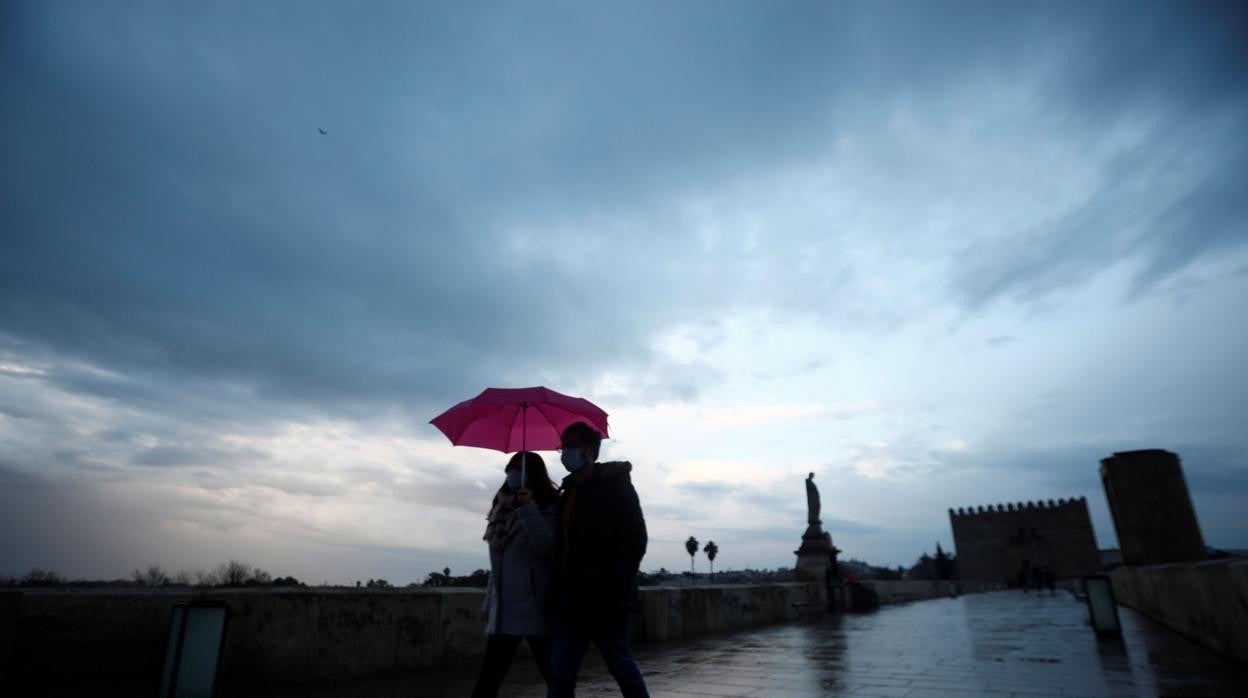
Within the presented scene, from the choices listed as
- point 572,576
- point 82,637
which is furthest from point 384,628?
point 572,576

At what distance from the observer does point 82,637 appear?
14.0 feet

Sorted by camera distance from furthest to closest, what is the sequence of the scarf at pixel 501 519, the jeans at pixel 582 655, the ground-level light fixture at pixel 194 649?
1. the ground-level light fixture at pixel 194 649
2. the scarf at pixel 501 519
3. the jeans at pixel 582 655

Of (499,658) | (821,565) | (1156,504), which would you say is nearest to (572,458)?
(499,658)

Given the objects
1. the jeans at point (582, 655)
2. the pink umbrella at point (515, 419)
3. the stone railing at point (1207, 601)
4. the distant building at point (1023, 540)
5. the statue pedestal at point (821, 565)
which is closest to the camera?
the jeans at point (582, 655)

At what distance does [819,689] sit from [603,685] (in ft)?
5.83

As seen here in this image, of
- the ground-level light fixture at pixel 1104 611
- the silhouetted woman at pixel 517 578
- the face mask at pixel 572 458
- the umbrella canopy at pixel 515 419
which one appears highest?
the umbrella canopy at pixel 515 419

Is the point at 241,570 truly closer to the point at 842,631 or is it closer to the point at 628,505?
the point at 628,505

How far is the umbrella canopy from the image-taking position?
4.26m

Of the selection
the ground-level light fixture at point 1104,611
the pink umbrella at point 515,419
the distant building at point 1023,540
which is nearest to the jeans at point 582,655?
the pink umbrella at point 515,419

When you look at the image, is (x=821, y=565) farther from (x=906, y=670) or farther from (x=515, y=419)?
(x=515, y=419)

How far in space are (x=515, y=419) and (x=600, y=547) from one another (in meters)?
1.84

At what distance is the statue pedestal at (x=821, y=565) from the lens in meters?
17.5

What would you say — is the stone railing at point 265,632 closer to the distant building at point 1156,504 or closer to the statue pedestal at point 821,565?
the distant building at point 1156,504

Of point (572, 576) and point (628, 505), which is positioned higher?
point (628, 505)
